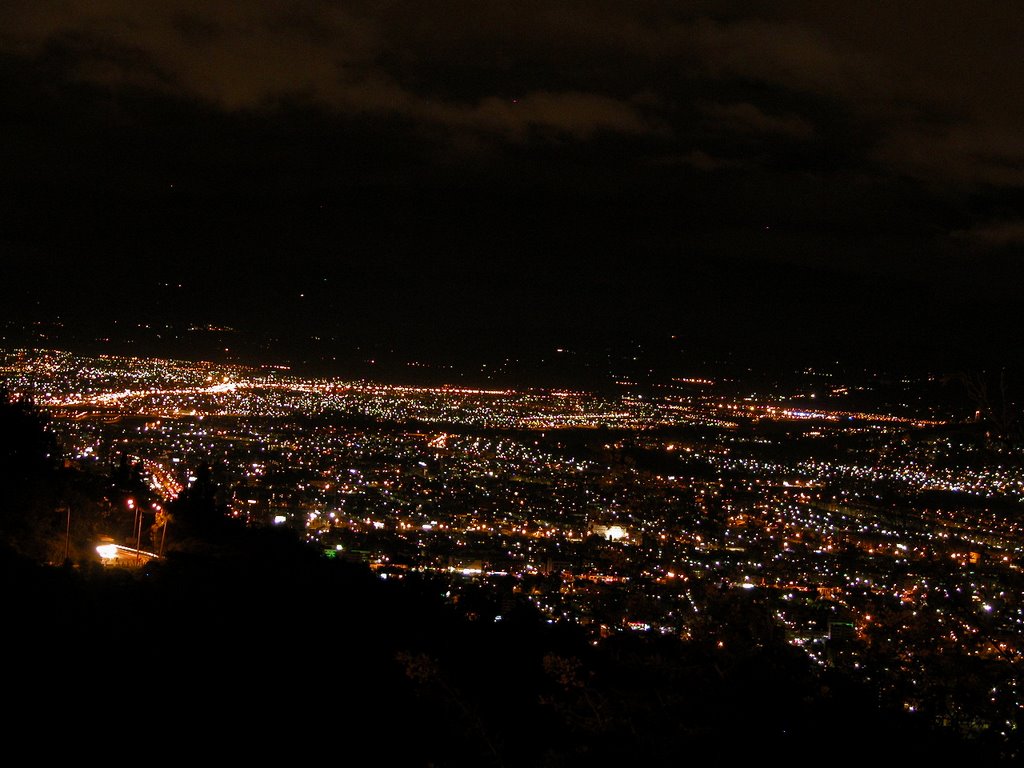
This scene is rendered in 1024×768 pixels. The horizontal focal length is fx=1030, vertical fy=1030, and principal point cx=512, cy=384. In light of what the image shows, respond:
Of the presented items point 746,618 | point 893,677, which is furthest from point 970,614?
point 746,618

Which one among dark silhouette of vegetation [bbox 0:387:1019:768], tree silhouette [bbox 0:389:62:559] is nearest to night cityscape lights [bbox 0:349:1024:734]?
dark silhouette of vegetation [bbox 0:387:1019:768]

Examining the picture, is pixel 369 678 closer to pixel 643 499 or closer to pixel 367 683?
pixel 367 683

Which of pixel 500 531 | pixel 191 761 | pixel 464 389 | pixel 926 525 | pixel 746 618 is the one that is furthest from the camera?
pixel 464 389

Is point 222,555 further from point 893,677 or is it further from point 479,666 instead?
point 893,677

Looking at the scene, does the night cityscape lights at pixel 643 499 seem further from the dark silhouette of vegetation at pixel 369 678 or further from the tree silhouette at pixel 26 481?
the tree silhouette at pixel 26 481

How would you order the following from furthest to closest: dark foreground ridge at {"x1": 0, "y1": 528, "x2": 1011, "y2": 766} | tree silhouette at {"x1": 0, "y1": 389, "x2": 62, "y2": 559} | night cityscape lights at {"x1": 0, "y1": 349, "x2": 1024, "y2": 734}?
tree silhouette at {"x1": 0, "y1": 389, "x2": 62, "y2": 559} < night cityscape lights at {"x1": 0, "y1": 349, "x2": 1024, "y2": 734} < dark foreground ridge at {"x1": 0, "y1": 528, "x2": 1011, "y2": 766}

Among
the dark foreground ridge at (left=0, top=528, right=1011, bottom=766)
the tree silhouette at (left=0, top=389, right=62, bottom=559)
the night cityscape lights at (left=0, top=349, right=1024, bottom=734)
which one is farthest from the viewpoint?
the tree silhouette at (left=0, top=389, right=62, bottom=559)

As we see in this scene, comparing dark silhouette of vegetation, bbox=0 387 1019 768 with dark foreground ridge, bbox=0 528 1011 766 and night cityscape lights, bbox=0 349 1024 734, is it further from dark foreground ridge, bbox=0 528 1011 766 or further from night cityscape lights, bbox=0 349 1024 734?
night cityscape lights, bbox=0 349 1024 734

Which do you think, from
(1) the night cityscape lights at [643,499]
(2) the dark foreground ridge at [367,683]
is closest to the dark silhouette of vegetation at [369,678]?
(2) the dark foreground ridge at [367,683]
